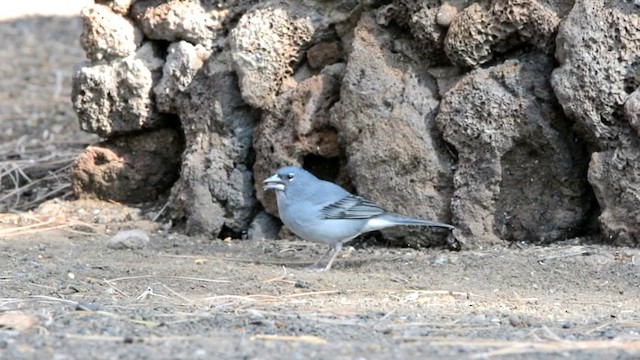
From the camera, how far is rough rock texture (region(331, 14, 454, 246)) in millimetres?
7074

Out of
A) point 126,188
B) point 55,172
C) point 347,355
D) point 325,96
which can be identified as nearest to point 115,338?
point 347,355

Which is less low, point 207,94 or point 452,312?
point 207,94

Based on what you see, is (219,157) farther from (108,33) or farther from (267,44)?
(108,33)

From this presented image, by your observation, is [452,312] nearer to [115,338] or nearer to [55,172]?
[115,338]

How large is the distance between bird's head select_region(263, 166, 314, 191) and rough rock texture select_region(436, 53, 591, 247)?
939 mm

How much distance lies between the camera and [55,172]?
9.33 meters

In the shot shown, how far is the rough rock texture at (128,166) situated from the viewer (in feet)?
27.8

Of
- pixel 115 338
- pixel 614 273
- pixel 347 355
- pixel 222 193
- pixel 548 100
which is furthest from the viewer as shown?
pixel 222 193

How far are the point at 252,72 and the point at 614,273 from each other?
2.79 meters

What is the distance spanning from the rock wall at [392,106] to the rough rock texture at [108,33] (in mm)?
10

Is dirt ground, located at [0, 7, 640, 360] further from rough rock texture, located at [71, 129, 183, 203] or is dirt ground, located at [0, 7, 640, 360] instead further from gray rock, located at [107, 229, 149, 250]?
rough rock texture, located at [71, 129, 183, 203]

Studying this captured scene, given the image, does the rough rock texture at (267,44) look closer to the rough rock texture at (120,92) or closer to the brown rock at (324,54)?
the brown rock at (324,54)

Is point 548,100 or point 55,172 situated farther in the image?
point 55,172

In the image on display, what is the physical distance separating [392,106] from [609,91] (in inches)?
54.6
